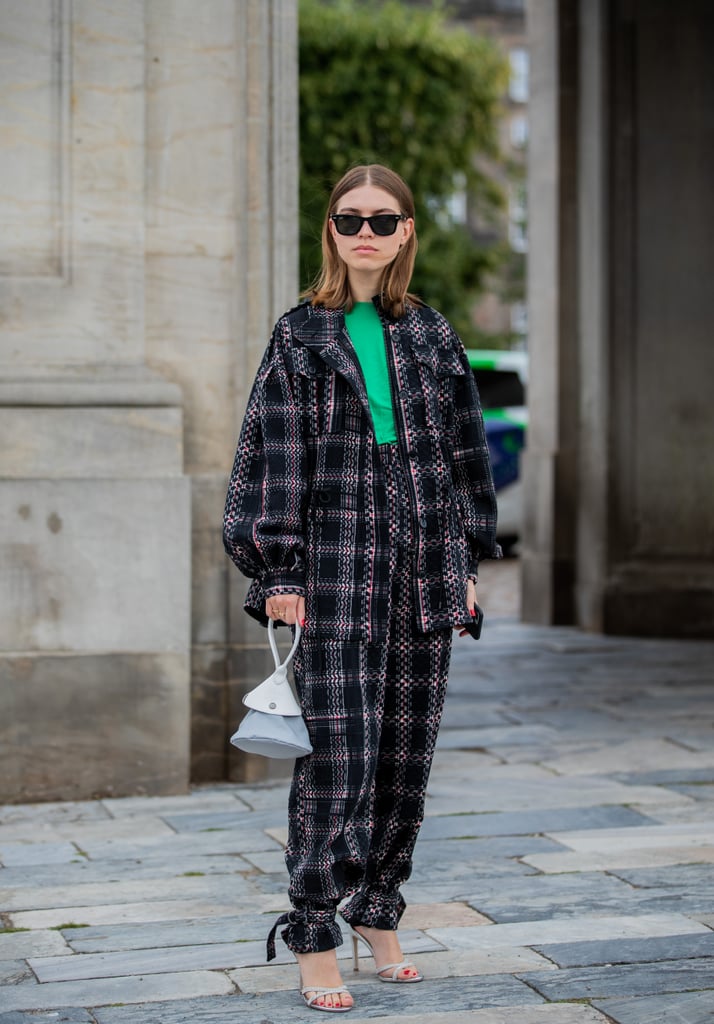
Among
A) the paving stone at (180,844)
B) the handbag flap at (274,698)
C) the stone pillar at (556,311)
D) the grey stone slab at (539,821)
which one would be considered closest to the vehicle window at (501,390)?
the stone pillar at (556,311)

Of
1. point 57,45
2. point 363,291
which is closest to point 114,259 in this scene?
point 57,45

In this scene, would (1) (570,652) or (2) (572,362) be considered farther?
(2) (572,362)

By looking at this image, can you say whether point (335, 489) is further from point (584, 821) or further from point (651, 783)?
point (651, 783)

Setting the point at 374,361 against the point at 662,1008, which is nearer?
the point at 662,1008

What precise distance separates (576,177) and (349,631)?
7628 millimetres

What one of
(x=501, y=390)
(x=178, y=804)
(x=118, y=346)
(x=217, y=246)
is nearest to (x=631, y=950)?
(x=178, y=804)

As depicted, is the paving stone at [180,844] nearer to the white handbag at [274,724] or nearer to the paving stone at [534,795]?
the paving stone at [534,795]

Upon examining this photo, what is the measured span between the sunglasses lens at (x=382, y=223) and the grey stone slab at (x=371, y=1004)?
1.65m

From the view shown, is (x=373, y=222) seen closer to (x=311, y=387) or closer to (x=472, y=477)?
(x=311, y=387)

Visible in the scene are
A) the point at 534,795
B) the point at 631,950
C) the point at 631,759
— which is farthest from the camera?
the point at 631,759

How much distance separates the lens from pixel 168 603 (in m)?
5.75

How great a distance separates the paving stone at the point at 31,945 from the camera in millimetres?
3957

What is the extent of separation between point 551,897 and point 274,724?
133cm

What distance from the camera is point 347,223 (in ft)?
11.9
